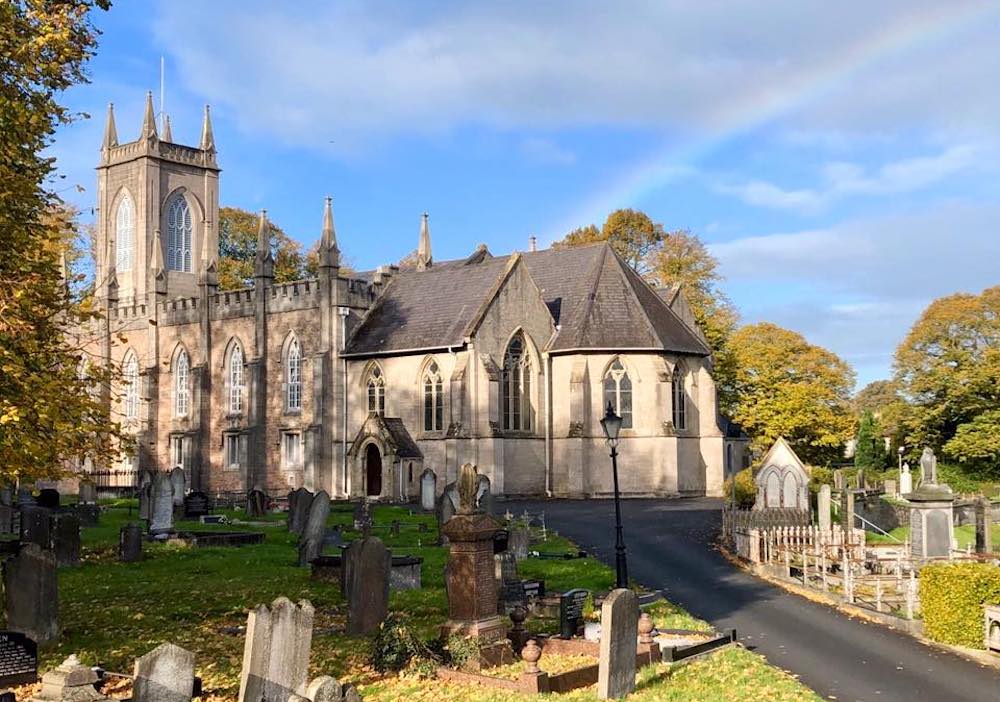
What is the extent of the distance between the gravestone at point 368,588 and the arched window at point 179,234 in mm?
61061

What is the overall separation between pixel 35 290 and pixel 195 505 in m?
26.7

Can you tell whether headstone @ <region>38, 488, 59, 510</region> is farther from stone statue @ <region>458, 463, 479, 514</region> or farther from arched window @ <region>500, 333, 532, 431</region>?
stone statue @ <region>458, 463, 479, 514</region>

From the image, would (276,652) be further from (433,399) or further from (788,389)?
(788,389)

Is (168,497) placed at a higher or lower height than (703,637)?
higher

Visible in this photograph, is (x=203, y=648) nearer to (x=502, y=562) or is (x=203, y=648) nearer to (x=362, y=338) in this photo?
(x=502, y=562)

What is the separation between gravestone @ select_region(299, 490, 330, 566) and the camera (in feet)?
80.4

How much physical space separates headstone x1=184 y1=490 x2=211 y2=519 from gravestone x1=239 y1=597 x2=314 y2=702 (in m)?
28.4

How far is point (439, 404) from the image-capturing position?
48594mm

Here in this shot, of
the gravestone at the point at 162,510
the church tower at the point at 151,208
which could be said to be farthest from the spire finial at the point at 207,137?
the gravestone at the point at 162,510

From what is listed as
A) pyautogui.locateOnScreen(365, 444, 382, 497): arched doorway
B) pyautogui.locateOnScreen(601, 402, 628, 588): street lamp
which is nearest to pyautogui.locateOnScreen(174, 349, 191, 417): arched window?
pyautogui.locateOnScreen(365, 444, 382, 497): arched doorway

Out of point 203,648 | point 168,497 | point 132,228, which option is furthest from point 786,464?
point 132,228

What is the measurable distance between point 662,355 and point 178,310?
2710cm

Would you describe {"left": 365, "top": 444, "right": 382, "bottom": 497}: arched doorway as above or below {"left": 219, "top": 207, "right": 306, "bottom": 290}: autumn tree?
below

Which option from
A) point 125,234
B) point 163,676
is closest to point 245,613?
point 163,676
